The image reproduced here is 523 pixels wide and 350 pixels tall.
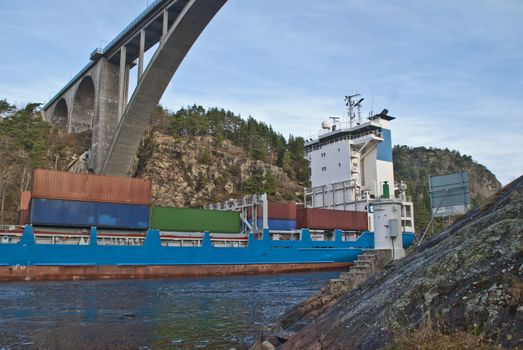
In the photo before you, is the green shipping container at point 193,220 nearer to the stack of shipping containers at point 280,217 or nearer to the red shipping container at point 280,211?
the stack of shipping containers at point 280,217

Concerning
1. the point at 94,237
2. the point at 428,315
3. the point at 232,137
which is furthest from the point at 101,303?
the point at 232,137

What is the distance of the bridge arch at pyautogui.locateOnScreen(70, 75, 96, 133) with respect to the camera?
176 ft

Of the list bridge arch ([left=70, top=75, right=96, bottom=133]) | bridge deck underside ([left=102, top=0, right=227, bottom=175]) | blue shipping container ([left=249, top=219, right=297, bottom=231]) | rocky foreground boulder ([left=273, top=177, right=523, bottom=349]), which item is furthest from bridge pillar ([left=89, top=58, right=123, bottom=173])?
rocky foreground boulder ([left=273, top=177, right=523, bottom=349])

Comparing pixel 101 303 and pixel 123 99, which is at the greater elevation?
pixel 123 99

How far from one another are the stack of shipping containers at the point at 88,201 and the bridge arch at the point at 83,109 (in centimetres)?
3155

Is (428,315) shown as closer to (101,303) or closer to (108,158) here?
(101,303)

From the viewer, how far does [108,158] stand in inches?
1576

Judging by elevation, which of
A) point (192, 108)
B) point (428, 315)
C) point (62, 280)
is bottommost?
point (62, 280)

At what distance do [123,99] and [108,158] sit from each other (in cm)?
607

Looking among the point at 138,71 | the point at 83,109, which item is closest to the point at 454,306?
the point at 138,71

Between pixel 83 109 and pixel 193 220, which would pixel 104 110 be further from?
pixel 193 220

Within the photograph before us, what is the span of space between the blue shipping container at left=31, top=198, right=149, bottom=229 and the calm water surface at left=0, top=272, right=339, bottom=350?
5.47m

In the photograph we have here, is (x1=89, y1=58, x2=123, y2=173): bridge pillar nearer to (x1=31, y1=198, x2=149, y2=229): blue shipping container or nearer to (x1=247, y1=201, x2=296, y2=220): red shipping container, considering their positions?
(x1=31, y1=198, x2=149, y2=229): blue shipping container

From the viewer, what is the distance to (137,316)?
11.9 meters
